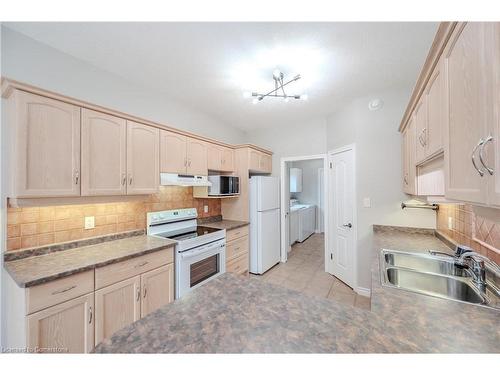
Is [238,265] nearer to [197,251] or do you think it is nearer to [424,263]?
[197,251]

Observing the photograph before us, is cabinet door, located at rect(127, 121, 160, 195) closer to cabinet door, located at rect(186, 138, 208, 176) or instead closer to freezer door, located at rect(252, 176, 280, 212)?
cabinet door, located at rect(186, 138, 208, 176)

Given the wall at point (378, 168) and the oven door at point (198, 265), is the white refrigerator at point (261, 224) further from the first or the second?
the wall at point (378, 168)

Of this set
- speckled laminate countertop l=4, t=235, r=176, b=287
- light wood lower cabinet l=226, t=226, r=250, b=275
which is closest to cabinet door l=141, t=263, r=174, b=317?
speckled laminate countertop l=4, t=235, r=176, b=287

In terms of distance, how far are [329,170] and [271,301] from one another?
2769mm

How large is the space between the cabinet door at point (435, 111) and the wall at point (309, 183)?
201 inches

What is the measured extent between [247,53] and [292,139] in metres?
2.09

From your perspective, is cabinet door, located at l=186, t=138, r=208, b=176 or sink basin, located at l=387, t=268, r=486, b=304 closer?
sink basin, located at l=387, t=268, r=486, b=304

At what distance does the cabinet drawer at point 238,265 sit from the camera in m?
2.86

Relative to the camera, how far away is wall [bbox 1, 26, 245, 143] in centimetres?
154

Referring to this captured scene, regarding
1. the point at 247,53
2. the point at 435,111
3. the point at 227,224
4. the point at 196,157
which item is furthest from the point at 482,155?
the point at 227,224

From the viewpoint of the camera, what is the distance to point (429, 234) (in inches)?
92.7

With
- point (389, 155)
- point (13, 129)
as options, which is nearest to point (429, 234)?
point (389, 155)

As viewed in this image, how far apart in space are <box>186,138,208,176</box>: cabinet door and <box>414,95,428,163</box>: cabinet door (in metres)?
2.31
